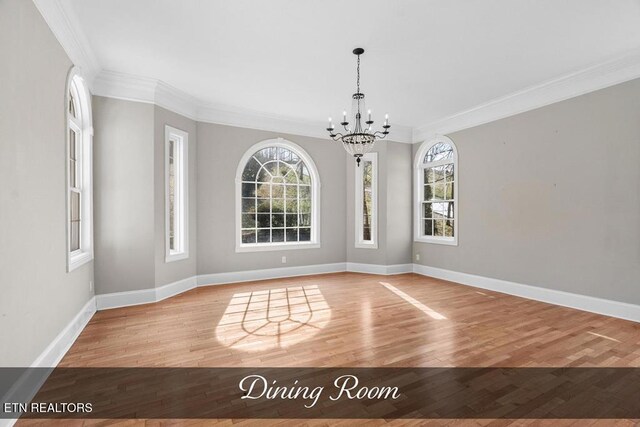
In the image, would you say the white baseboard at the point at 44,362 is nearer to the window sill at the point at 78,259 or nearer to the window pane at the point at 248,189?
the window sill at the point at 78,259

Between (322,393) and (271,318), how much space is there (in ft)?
5.30

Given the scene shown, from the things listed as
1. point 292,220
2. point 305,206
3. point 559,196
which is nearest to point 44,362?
point 292,220

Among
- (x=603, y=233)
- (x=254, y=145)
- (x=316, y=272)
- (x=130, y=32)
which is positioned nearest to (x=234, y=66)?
(x=130, y=32)

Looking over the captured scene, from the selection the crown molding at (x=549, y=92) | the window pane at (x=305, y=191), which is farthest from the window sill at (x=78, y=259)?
the crown molding at (x=549, y=92)

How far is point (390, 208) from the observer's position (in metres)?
6.25

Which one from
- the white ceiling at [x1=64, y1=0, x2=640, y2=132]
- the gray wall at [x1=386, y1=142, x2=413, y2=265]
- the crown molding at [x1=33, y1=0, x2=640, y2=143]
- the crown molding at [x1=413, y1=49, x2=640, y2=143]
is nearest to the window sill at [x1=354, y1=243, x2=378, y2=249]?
the gray wall at [x1=386, y1=142, x2=413, y2=265]

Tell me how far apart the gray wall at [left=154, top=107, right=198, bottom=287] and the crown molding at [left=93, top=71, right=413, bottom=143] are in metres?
0.17

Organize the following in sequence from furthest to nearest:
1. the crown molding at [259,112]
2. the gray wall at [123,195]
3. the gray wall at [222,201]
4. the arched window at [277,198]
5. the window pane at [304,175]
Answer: the window pane at [304,175] → the arched window at [277,198] → the gray wall at [222,201] → the gray wall at [123,195] → the crown molding at [259,112]

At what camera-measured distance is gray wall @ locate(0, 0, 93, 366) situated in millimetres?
1870

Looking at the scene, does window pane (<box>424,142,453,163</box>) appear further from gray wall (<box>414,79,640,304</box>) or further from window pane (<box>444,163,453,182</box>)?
gray wall (<box>414,79,640,304</box>)

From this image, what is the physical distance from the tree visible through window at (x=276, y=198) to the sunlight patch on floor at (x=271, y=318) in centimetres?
138

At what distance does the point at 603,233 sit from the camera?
3.79 metres

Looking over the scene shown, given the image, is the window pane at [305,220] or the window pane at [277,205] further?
the window pane at [305,220]

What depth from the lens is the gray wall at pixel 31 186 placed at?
1.87 metres
